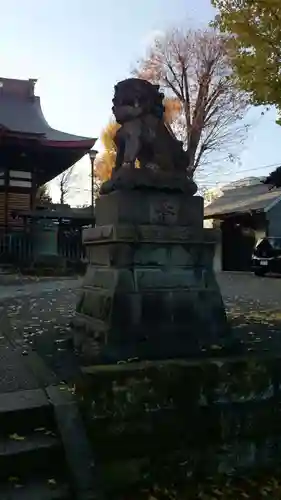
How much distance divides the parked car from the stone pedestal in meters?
14.4

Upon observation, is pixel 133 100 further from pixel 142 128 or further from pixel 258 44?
pixel 258 44

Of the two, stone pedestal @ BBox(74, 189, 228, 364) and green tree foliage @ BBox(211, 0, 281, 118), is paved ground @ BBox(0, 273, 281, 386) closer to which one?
stone pedestal @ BBox(74, 189, 228, 364)

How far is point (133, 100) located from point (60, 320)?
356 centimetres

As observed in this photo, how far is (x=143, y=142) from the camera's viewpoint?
4.86 m

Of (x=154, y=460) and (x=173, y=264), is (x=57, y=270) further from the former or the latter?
(x=154, y=460)

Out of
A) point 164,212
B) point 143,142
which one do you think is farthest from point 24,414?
point 143,142

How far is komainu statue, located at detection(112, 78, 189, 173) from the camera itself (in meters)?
4.82

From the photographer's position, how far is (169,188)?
4.84 meters

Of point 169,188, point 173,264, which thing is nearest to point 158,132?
point 169,188

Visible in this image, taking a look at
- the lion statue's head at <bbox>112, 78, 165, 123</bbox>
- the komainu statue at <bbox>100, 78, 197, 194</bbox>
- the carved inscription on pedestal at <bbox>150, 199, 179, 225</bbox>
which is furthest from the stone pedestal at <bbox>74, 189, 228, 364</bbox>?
the lion statue's head at <bbox>112, 78, 165, 123</bbox>

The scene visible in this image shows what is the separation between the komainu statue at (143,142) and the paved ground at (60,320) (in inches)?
72.5

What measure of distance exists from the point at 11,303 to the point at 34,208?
484 inches

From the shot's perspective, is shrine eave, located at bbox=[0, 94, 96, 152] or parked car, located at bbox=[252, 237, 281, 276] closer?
shrine eave, located at bbox=[0, 94, 96, 152]

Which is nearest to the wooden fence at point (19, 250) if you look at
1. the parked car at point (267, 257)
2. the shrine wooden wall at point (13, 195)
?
the shrine wooden wall at point (13, 195)
